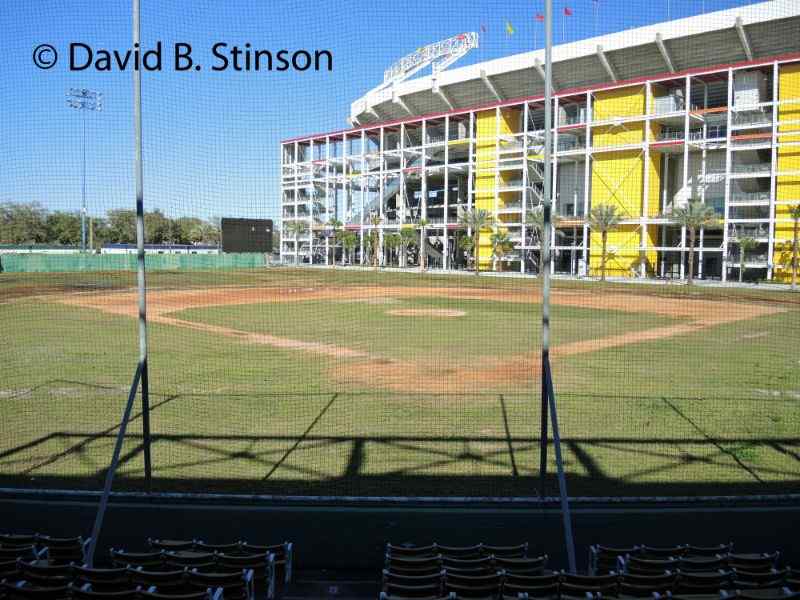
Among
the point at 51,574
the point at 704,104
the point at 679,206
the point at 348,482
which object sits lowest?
the point at 348,482

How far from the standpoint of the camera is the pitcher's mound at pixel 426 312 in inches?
1059

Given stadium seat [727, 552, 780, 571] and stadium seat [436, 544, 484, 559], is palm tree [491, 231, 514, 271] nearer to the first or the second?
stadium seat [436, 544, 484, 559]

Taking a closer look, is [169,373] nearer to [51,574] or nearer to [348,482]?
[348,482]

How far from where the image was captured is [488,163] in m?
57.5

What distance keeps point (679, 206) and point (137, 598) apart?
2044 inches

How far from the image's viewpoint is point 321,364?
16.3 m

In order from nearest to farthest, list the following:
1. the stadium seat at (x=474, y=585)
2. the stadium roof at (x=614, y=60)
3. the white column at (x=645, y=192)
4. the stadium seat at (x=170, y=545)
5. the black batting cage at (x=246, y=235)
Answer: the stadium seat at (x=474, y=585) → the stadium seat at (x=170, y=545) → the black batting cage at (x=246, y=235) → the stadium roof at (x=614, y=60) → the white column at (x=645, y=192)

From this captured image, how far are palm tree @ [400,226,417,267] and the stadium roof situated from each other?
11.4 m

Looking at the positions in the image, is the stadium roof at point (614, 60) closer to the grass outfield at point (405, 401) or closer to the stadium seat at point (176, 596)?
the grass outfield at point (405, 401)

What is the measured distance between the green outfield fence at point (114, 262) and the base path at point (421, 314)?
583 cm

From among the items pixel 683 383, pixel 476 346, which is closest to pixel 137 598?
pixel 683 383

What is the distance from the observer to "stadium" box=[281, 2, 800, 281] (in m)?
44.0

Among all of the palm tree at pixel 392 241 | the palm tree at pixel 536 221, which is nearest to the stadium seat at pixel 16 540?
the palm tree at pixel 536 221

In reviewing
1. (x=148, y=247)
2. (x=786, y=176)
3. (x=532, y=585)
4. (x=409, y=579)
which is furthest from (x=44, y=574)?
(x=786, y=176)
